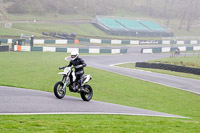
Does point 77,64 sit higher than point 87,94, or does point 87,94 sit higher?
point 77,64

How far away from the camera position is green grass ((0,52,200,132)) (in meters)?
8.71

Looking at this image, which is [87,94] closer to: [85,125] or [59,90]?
[59,90]

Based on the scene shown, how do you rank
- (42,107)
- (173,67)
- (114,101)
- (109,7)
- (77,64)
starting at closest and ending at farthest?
1. (42,107)
2. (77,64)
3. (114,101)
4. (173,67)
5. (109,7)

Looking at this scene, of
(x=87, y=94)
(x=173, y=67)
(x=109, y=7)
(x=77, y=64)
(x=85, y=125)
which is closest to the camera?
(x=85, y=125)

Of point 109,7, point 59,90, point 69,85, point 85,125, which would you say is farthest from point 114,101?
point 109,7

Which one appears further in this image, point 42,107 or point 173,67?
point 173,67

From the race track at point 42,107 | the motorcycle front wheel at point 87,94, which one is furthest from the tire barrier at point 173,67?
the race track at point 42,107

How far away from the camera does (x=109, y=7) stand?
10356 cm

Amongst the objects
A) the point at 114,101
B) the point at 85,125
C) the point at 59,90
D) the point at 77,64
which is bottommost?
the point at 114,101

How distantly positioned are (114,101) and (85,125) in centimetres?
776

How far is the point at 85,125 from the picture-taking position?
887 centimetres

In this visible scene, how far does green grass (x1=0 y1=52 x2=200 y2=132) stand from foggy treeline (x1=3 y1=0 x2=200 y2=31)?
5777cm

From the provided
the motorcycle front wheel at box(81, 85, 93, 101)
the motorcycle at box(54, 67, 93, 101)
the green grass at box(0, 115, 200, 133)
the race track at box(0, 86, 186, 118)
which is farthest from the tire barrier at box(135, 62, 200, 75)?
the green grass at box(0, 115, 200, 133)

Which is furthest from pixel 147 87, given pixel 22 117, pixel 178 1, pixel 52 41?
pixel 178 1
